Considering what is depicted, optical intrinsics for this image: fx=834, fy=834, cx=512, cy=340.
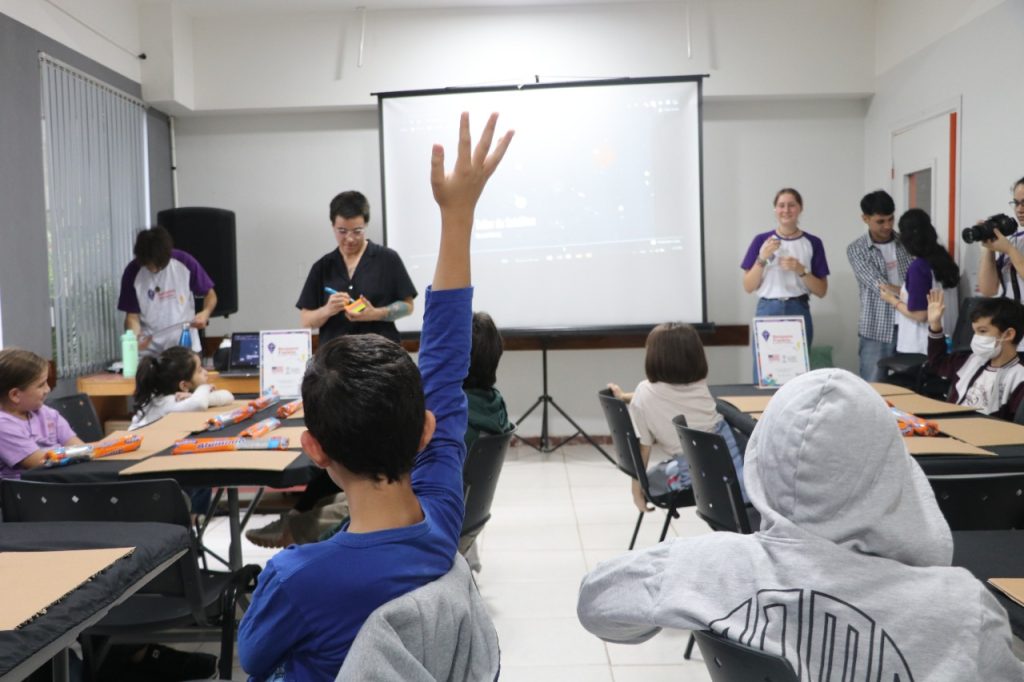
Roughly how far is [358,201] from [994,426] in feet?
8.41

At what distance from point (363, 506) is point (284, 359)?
2514mm

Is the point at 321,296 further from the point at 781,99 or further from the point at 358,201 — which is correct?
the point at 781,99

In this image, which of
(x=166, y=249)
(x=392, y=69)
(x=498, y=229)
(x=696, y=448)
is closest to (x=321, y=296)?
(x=166, y=249)

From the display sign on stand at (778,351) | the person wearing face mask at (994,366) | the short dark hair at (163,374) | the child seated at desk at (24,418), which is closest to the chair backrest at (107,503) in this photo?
the child seated at desk at (24,418)

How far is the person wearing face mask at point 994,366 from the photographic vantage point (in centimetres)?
312

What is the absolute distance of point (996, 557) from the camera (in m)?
1.50

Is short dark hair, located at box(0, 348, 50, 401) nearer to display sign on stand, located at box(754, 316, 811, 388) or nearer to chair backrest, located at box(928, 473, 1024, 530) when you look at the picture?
chair backrest, located at box(928, 473, 1024, 530)

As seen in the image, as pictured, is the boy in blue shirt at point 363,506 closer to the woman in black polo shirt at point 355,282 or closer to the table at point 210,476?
the table at point 210,476

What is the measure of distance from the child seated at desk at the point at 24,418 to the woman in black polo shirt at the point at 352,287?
34.1 inches

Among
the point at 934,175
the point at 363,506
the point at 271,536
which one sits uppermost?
the point at 934,175

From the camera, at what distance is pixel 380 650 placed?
0.91 meters

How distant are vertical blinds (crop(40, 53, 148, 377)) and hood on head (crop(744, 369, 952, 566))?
4529mm

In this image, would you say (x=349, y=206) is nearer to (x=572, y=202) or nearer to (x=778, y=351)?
(x=778, y=351)

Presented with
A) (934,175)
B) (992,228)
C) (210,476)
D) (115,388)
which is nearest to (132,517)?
(210,476)
